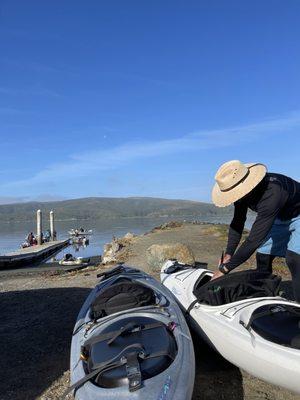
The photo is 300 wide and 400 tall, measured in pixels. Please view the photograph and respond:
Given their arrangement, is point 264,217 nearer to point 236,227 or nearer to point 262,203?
point 262,203

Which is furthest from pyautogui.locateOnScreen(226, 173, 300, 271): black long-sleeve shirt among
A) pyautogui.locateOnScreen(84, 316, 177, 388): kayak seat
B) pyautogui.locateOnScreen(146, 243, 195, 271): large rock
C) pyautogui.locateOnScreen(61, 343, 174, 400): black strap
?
pyautogui.locateOnScreen(146, 243, 195, 271): large rock

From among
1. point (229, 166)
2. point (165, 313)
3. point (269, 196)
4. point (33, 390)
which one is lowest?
point (33, 390)

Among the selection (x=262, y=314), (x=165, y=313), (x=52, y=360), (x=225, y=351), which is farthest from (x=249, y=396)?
(x=52, y=360)

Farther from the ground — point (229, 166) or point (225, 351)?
point (229, 166)

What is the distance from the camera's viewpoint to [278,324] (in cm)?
437

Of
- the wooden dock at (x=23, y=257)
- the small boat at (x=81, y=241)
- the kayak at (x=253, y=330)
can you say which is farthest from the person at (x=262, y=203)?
the small boat at (x=81, y=241)

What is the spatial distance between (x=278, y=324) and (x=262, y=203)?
1.38 meters

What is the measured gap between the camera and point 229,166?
5.57 meters

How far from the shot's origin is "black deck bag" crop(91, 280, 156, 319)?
204 inches

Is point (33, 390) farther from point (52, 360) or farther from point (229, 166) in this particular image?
point (229, 166)

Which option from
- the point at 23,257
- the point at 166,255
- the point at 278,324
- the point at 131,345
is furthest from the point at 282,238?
the point at 23,257

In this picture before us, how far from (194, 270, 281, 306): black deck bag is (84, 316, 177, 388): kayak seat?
3.23 ft

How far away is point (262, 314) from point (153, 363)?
1403 millimetres

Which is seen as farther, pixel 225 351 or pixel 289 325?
pixel 225 351
